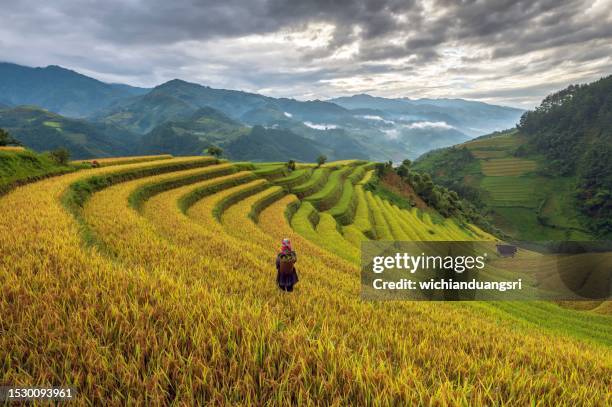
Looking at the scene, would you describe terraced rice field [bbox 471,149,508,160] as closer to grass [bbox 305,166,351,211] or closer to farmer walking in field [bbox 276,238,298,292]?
grass [bbox 305,166,351,211]

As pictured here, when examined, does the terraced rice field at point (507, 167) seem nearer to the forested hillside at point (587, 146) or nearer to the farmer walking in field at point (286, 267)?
the forested hillside at point (587, 146)

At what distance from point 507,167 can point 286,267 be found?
204 meters

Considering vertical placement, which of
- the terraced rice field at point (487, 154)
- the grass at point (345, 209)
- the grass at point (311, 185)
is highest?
the terraced rice field at point (487, 154)

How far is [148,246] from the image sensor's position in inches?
436

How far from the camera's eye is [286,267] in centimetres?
873

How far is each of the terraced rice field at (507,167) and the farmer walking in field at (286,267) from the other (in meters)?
189

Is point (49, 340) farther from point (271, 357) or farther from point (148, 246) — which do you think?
point (148, 246)

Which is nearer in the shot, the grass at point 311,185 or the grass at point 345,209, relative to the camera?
the grass at point 345,209

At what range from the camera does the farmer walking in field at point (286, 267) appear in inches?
341

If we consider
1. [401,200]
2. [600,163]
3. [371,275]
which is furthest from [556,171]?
[371,275]

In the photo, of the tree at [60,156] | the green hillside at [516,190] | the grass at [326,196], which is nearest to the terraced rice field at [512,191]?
the green hillside at [516,190]

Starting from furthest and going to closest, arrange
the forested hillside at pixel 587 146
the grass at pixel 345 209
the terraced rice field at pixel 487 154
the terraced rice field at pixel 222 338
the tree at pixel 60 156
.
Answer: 1. the terraced rice field at pixel 487 154
2. the forested hillside at pixel 587 146
3. the grass at pixel 345 209
4. the tree at pixel 60 156
5. the terraced rice field at pixel 222 338

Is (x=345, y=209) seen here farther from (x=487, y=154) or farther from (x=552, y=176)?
(x=487, y=154)

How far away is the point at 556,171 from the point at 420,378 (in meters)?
203
